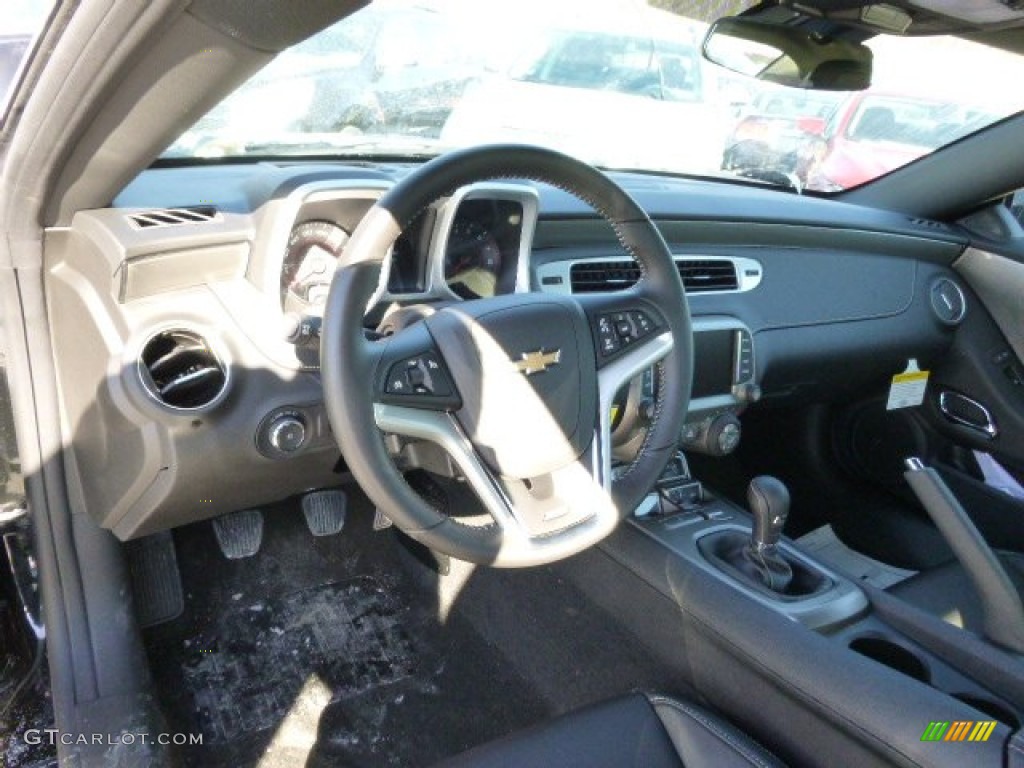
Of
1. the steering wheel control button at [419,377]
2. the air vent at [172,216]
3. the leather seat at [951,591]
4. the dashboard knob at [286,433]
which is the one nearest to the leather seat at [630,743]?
the steering wheel control button at [419,377]

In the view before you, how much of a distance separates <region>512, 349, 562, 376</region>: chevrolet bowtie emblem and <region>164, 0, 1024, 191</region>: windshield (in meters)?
0.70

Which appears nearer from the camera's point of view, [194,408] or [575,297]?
[575,297]

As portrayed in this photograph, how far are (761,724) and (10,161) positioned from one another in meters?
1.63

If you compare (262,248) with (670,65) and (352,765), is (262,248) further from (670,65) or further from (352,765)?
(670,65)

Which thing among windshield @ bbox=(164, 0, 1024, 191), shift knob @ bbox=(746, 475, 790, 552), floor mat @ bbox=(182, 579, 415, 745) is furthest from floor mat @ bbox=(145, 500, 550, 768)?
windshield @ bbox=(164, 0, 1024, 191)

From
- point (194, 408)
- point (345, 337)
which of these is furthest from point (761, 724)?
point (194, 408)

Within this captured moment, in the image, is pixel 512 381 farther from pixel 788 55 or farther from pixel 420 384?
pixel 788 55

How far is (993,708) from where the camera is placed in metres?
1.60

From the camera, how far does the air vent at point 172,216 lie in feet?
5.60

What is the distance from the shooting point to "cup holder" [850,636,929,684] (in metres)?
1.71

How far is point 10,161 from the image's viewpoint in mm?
1602

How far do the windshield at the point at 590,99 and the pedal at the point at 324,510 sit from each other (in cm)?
92

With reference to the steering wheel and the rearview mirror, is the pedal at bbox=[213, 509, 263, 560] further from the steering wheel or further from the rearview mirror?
the rearview mirror

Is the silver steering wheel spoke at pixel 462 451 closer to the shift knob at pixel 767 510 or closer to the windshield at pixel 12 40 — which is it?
the shift knob at pixel 767 510
